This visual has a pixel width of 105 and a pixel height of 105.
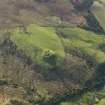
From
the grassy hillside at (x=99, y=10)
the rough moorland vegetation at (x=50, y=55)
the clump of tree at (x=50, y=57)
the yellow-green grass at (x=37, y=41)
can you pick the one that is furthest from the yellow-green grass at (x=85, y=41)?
the grassy hillside at (x=99, y=10)

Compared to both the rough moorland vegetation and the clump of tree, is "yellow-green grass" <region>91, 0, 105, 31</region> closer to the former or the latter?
the rough moorland vegetation

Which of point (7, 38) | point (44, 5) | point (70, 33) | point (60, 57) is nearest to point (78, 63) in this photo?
point (60, 57)

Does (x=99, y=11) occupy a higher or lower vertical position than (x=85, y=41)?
higher

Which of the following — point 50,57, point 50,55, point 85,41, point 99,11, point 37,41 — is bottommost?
point 37,41

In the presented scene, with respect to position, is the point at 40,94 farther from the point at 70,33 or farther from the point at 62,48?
the point at 70,33

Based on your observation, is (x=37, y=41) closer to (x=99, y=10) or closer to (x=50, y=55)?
(x=50, y=55)

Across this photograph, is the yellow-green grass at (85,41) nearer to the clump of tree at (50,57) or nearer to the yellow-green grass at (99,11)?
the clump of tree at (50,57)

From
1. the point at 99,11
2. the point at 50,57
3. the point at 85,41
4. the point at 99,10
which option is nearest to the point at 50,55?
the point at 50,57
